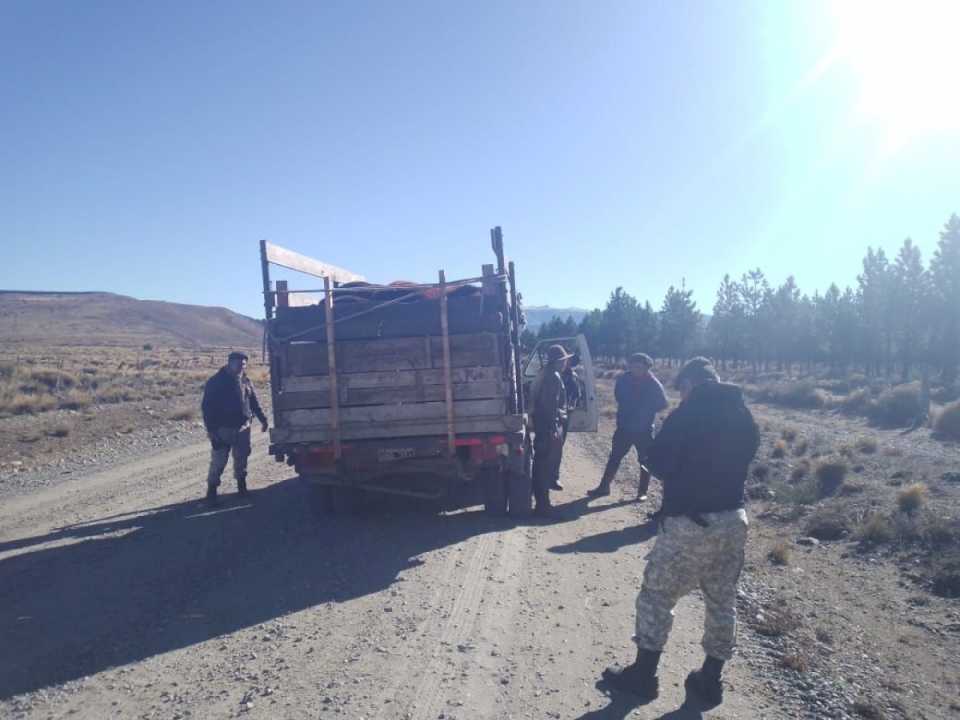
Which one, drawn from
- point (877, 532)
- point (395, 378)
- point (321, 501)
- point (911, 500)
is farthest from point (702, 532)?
point (911, 500)

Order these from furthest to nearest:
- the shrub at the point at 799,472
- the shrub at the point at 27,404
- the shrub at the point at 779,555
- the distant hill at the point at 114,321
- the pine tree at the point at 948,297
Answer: the distant hill at the point at 114,321, the pine tree at the point at 948,297, the shrub at the point at 27,404, the shrub at the point at 799,472, the shrub at the point at 779,555

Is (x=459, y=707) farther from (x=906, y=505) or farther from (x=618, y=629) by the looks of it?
(x=906, y=505)

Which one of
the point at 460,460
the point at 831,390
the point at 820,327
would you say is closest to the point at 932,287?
the point at 831,390

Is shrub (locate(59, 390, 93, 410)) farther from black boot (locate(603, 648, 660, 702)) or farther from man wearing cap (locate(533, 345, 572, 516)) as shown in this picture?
black boot (locate(603, 648, 660, 702))

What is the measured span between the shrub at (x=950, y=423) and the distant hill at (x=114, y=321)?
8928 centimetres

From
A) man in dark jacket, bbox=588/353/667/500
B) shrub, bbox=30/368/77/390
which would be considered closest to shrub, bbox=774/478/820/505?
man in dark jacket, bbox=588/353/667/500

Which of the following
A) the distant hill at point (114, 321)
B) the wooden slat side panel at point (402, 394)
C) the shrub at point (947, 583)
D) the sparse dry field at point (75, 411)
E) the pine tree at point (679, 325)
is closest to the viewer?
the shrub at point (947, 583)

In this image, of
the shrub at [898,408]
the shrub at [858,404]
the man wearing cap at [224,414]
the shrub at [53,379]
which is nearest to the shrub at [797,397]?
the shrub at [858,404]

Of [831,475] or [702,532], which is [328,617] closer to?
[702,532]

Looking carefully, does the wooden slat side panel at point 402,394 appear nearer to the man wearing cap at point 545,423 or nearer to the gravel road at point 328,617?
the man wearing cap at point 545,423

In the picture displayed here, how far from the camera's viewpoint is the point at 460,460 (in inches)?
329

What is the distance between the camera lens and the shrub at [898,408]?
84.2ft

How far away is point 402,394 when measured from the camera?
8281 millimetres

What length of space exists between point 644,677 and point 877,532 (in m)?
5.40
